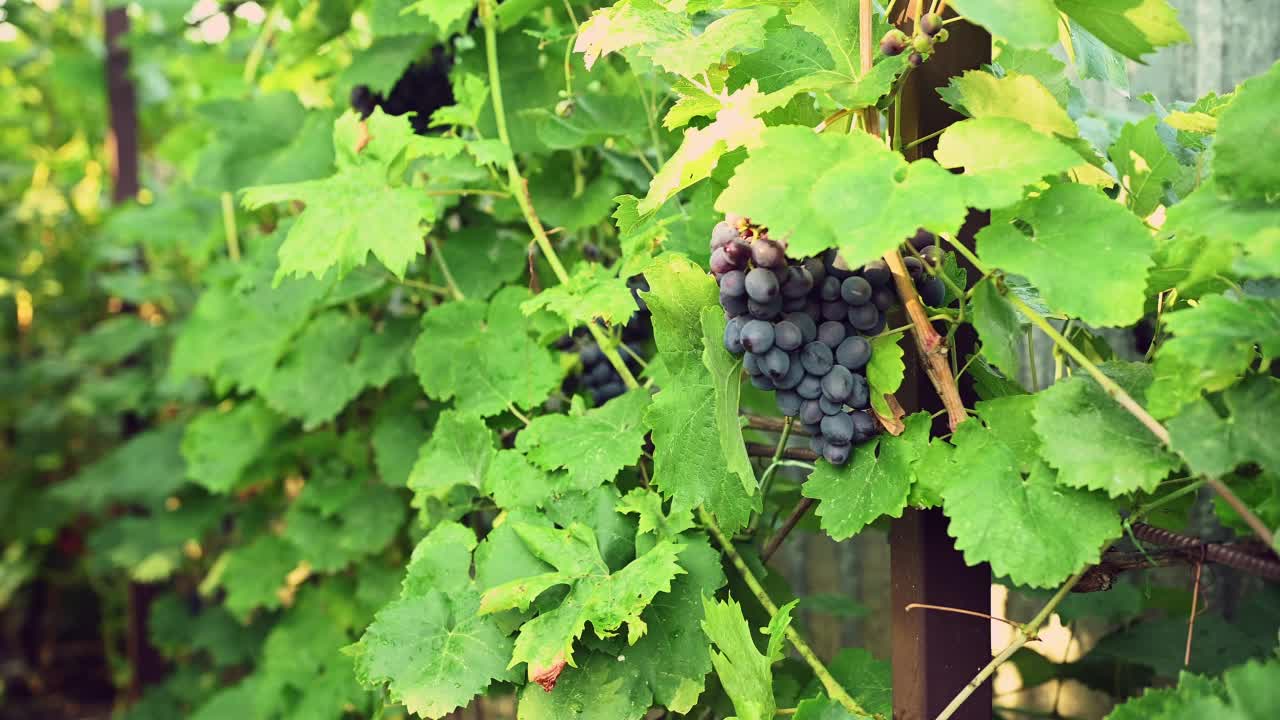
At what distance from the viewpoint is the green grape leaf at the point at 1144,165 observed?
3.32 feet

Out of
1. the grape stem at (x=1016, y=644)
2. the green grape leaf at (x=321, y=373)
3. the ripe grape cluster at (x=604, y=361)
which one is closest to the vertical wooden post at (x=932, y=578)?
the grape stem at (x=1016, y=644)

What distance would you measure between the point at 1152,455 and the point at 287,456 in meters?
1.88

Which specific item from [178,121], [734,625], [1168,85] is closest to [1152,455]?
[734,625]

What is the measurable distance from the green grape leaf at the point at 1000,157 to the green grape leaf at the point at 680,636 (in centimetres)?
48

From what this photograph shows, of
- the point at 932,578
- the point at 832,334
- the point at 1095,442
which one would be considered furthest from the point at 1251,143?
the point at 932,578

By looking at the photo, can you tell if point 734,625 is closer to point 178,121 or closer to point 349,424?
point 349,424

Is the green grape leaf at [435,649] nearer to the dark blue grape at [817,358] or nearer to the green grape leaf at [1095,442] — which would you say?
the dark blue grape at [817,358]

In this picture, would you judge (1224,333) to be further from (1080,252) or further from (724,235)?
(724,235)

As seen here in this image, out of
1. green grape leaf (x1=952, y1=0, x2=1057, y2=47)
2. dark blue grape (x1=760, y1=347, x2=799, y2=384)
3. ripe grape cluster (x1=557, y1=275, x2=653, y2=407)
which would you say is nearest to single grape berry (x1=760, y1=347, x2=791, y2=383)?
dark blue grape (x1=760, y1=347, x2=799, y2=384)

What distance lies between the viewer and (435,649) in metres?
1.11

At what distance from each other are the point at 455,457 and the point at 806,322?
1.86 ft

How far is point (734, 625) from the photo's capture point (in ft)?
3.33

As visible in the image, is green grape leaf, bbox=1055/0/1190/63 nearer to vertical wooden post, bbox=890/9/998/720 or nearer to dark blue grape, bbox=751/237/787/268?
vertical wooden post, bbox=890/9/998/720

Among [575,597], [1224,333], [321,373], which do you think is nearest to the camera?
[1224,333]
